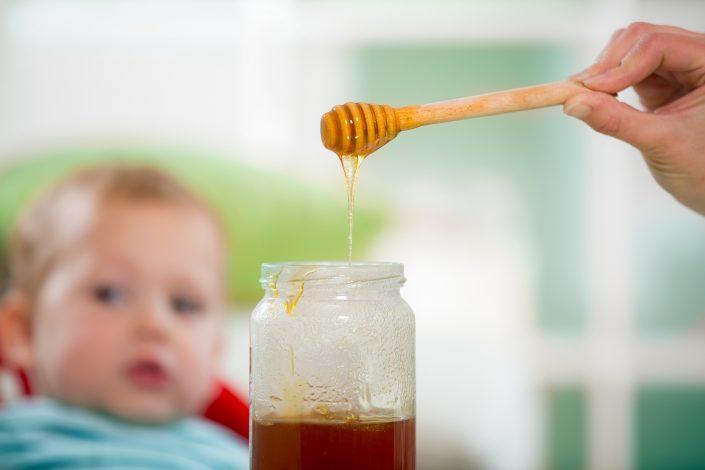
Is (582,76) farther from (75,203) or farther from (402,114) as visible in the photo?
(75,203)

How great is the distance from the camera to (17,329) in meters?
1.64

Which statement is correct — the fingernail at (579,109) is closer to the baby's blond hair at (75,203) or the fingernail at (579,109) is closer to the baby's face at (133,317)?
the baby's face at (133,317)

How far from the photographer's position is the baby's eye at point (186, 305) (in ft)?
4.82

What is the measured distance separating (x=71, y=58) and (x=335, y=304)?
8.46 feet

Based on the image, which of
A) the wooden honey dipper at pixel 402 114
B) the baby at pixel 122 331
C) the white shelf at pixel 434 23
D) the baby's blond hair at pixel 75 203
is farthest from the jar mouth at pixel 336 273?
the white shelf at pixel 434 23

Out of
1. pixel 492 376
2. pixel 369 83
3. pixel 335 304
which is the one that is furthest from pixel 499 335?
pixel 335 304

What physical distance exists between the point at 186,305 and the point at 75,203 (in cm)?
30

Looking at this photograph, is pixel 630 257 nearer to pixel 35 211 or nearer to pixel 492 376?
pixel 492 376

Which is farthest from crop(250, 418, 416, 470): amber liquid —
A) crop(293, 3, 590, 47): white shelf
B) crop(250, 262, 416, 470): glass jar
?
crop(293, 3, 590, 47): white shelf

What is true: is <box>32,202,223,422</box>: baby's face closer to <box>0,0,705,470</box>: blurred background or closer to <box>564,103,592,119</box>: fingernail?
<box>564,103,592,119</box>: fingernail

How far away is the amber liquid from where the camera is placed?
0.75 metres

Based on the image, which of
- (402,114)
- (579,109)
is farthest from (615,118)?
(402,114)

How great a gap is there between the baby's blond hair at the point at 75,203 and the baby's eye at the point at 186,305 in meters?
0.19

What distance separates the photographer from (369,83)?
321 cm
